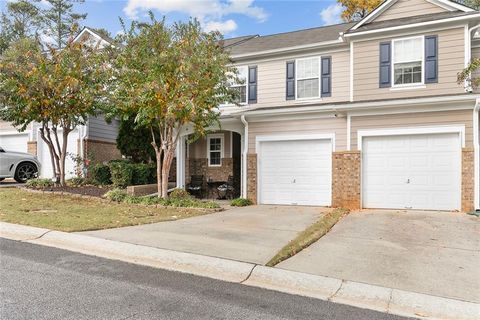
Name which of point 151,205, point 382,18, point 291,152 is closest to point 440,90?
point 382,18

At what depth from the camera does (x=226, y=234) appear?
756cm

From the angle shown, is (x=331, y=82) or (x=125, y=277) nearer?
(x=125, y=277)

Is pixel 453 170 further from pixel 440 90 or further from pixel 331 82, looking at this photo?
pixel 331 82

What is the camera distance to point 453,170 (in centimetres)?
1064

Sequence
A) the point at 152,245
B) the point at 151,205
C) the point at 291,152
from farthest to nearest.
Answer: the point at 291,152
the point at 151,205
the point at 152,245

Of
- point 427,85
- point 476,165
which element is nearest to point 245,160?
point 427,85

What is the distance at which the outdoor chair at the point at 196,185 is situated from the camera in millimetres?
15260

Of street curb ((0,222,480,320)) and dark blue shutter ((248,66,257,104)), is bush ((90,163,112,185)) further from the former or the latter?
street curb ((0,222,480,320))

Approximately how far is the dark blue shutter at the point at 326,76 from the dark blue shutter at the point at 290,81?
1.14 meters

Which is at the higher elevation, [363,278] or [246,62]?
[246,62]

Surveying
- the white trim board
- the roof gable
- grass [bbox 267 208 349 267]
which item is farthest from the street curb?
the roof gable

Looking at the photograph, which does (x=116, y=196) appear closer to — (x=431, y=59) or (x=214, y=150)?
(x=214, y=150)

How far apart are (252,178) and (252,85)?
13.1 feet

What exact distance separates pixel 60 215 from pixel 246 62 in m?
9.23
